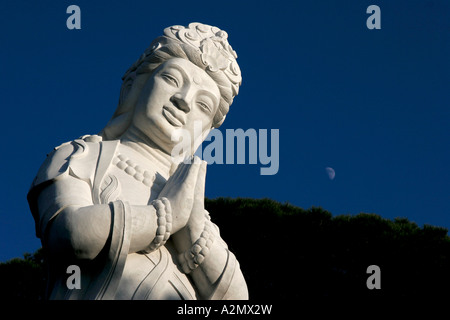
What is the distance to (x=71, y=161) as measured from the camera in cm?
509

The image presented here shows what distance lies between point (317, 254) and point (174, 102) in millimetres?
9542

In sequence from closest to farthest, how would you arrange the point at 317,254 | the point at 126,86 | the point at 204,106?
1. the point at 204,106
2. the point at 126,86
3. the point at 317,254

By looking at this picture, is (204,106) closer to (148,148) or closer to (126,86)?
(148,148)

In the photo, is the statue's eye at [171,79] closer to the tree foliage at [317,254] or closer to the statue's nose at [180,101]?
the statue's nose at [180,101]

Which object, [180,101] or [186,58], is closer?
[180,101]

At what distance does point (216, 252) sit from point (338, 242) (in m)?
9.84

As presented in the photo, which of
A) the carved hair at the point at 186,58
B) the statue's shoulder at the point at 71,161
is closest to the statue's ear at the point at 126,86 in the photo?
the carved hair at the point at 186,58

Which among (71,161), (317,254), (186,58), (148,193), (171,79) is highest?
(186,58)

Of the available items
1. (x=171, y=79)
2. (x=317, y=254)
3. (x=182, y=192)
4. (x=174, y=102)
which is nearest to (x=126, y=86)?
(x=171, y=79)

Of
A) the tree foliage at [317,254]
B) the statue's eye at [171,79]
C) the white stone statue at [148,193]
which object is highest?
the statue's eye at [171,79]

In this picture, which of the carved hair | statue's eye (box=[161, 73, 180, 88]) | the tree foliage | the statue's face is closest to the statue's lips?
the statue's face

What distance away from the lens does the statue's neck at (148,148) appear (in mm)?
5680
